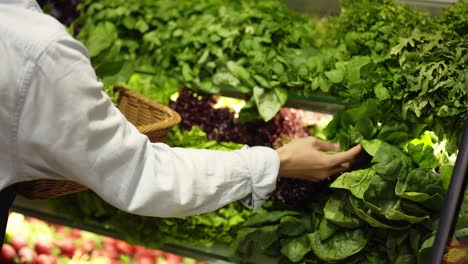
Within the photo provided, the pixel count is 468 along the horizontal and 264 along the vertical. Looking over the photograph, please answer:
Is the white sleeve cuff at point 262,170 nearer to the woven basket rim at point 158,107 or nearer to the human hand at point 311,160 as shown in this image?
the human hand at point 311,160

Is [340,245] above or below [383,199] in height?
below

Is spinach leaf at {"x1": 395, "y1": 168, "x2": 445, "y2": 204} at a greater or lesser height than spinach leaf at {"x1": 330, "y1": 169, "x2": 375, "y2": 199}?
greater

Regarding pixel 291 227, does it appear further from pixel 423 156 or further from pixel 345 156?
pixel 423 156

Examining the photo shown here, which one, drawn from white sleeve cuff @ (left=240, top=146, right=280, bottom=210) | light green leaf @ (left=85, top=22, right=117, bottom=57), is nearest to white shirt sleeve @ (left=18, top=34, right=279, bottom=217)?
white sleeve cuff @ (left=240, top=146, right=280, bottom=210)

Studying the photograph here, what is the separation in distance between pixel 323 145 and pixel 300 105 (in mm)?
276

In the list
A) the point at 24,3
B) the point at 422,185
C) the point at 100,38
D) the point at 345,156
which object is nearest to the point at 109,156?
the point at 24,3

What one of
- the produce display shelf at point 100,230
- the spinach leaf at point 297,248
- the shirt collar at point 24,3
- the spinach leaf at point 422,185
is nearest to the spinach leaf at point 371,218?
the spinach leaf at point 422,185

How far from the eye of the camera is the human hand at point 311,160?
1.67m

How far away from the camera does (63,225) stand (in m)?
2.26

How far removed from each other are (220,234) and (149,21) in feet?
3.01

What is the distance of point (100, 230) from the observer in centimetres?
218

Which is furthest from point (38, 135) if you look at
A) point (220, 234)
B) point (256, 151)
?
point (220, 234)

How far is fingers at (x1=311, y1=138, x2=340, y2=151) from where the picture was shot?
5.70ft

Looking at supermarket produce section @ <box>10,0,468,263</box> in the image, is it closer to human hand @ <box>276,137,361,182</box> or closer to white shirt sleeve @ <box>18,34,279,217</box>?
human hand @ <box>276,137,361,182</box>
